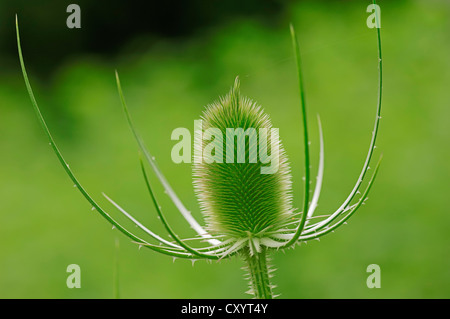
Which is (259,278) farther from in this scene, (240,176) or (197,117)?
(197,117)

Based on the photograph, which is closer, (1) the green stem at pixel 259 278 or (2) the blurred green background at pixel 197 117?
(1) the green stem at pixel 259 278

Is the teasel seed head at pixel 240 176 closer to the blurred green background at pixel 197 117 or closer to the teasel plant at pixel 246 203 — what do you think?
the teasel plant at pixel 246 203

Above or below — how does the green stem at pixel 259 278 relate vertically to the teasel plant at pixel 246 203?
below

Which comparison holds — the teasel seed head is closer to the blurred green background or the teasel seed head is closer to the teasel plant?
the teasel plant

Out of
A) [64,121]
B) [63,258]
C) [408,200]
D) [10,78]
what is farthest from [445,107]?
[10,78]

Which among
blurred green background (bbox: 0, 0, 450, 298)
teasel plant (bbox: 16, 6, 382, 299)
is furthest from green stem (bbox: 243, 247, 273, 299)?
blurred green background (bbox: 0, 0, 450, 298)

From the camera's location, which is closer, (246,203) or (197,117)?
(246,203)

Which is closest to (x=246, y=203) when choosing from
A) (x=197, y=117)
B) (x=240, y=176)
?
(x=240, y=176)

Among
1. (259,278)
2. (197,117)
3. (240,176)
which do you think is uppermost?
(197,117)

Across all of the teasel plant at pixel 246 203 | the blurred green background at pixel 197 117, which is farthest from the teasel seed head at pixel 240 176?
the blurred green background at pixel 197 117
